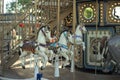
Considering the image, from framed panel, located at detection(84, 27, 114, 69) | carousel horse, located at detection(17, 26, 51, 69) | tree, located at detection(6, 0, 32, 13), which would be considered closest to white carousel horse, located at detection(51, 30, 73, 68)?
carousel horse, located at detection(17, 26, 51, 69)

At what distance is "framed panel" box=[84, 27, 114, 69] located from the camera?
1452 centimetres

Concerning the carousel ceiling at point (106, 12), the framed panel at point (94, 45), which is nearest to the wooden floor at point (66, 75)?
the framed panel at point (94, 45)

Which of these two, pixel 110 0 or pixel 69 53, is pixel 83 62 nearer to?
pixel 69 53

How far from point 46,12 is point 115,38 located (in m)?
4.50

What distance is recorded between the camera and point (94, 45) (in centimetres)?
1497

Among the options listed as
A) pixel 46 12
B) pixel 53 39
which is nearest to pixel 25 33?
pixel 46 12

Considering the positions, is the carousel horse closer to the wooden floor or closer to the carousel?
the carousel

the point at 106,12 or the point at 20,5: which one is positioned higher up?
A: the point at 20,5

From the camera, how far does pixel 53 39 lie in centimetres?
1285

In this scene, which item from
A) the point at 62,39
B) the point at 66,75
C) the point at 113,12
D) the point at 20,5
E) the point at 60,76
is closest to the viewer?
the point at 62,39

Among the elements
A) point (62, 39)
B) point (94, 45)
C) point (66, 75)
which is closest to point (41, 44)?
point (62, 39)

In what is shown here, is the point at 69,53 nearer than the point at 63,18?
Yes

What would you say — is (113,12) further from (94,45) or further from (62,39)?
(62,39)

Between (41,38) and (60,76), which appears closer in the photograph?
(41,38)
